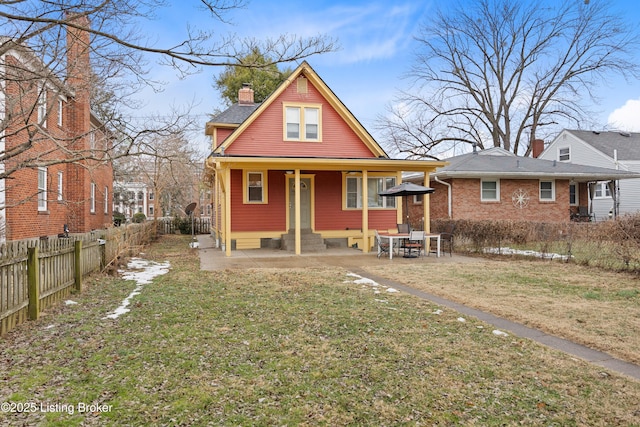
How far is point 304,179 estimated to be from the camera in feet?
57.3

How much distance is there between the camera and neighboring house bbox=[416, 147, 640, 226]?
20531mm

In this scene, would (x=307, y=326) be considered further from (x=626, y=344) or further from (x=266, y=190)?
(x=266, y=190)

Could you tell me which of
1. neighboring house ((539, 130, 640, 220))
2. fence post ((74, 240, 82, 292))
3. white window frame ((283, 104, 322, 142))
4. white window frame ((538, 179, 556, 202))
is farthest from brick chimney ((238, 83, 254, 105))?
neighboring house ((539, 130, 640, 220))

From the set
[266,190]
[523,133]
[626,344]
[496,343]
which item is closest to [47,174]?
[266,190]

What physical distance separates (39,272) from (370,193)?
1328cm

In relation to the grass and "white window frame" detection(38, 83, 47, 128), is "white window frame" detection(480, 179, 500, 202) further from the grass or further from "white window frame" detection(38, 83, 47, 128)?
"white window frame" detection(38, 83, 47, 128)

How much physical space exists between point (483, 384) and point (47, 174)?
16.7m

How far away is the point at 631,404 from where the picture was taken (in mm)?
3506

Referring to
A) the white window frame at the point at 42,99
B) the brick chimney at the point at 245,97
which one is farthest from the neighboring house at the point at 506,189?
the white window frame at the point at 42,99

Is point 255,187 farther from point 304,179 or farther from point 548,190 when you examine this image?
point 548,190

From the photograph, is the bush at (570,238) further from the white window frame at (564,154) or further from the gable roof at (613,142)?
the white window frame at (564,154)

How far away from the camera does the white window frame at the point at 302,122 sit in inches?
669

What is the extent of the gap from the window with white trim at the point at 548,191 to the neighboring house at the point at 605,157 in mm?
3882

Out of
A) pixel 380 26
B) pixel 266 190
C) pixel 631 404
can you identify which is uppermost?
pixel 380 26
